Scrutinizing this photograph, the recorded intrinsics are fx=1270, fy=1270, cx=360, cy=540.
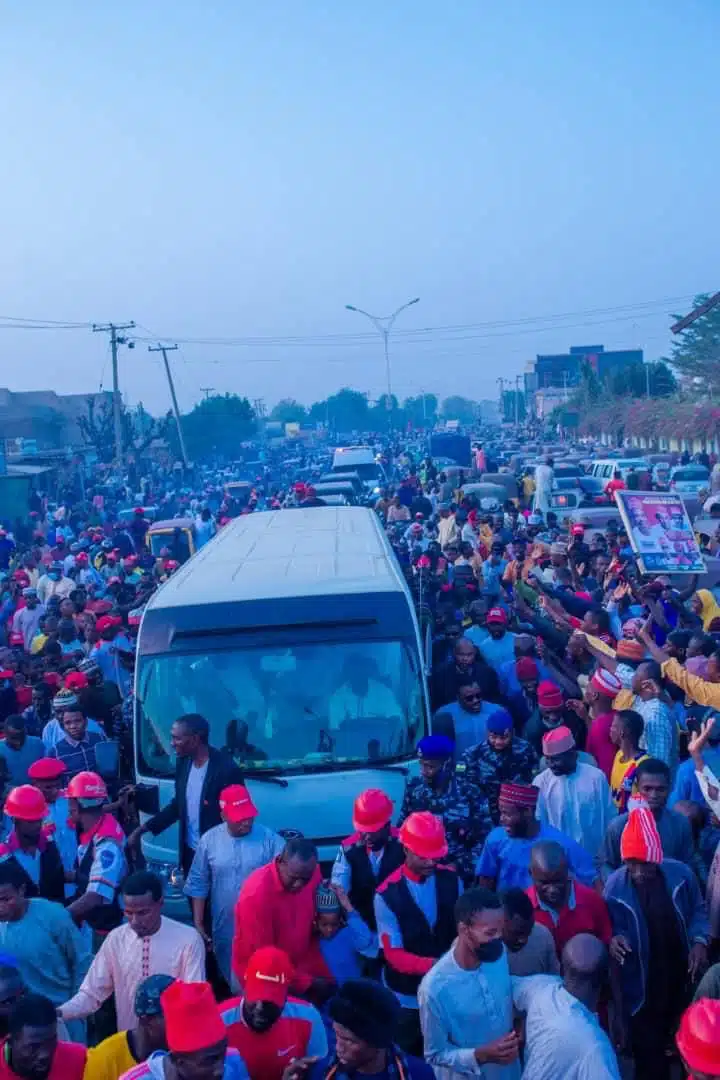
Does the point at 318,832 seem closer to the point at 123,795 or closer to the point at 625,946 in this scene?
the point at 123,795

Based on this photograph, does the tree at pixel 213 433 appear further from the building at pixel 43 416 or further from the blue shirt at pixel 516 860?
the blue shirt at pixel 516 860

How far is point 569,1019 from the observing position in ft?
13.9

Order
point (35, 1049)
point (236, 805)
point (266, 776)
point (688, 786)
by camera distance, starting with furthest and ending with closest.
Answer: point (266, 776), point (688, 786), point (236, 805), point (35, 1049)

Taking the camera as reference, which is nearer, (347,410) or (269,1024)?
(269,1024)


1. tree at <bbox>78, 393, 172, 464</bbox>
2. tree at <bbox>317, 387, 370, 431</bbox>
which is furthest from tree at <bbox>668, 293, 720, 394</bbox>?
tree at <bbox>317, 387, 370, 431</bbox>

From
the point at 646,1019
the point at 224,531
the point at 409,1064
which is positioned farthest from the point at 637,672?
the point at 224,531

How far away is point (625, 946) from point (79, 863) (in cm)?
271

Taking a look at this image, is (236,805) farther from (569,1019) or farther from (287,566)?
(287,566)

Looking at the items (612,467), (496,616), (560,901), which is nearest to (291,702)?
(560,901)

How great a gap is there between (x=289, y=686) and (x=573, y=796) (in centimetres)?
191

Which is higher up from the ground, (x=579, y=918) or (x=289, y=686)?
(x=289, y=686)

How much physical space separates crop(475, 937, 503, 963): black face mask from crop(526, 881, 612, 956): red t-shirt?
2.34ft

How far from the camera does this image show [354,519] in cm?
1203

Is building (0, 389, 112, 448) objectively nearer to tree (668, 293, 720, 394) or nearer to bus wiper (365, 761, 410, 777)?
tree (668, 293, 720, 394)
